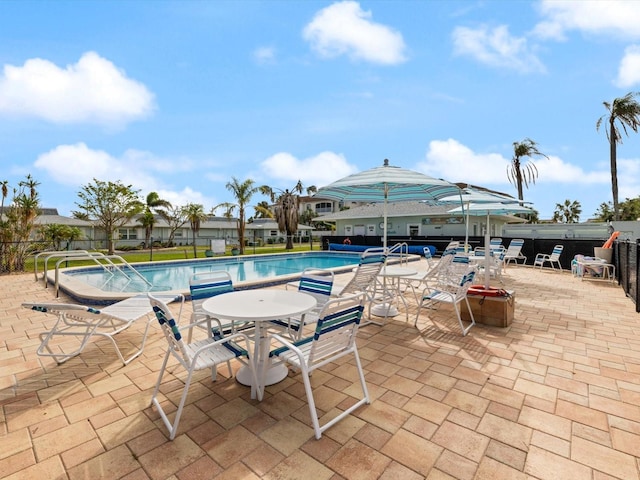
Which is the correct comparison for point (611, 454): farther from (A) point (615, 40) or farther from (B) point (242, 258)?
(B) point (242, 258)

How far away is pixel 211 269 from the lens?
45.7ft

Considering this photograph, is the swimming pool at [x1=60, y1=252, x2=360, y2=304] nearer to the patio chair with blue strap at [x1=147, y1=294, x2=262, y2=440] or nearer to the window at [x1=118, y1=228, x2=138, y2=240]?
the patio chair with blue strap at [x1=147, y1=294, x2=262, y2=440]

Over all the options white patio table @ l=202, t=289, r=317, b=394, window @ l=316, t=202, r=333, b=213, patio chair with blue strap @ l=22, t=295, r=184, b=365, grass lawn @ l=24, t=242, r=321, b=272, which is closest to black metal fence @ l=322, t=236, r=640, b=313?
grass lawn @ l=24, t=242, r=321, b=272

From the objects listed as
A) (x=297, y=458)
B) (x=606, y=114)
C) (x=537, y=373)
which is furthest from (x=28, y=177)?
(x=606, y=114)

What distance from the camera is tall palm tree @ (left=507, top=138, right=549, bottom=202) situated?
2642cm

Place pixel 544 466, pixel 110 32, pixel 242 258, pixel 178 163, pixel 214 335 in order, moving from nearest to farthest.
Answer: pixel 544 466
pixel 214 335
pixel 110 32
pixel 242 258
pixel 178 163

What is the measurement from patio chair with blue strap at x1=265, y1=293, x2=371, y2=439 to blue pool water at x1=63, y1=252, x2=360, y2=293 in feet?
16.3

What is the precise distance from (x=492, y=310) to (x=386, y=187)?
2544 mm

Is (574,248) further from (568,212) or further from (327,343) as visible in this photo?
(568,212)

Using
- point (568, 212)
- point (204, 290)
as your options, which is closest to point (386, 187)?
point (204, 290)

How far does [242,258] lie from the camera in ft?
56.2

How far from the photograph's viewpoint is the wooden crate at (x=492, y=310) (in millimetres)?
4543

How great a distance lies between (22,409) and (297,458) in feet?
7.76

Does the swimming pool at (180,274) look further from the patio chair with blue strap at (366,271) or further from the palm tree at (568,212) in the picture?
the palm tree at (568,212)
